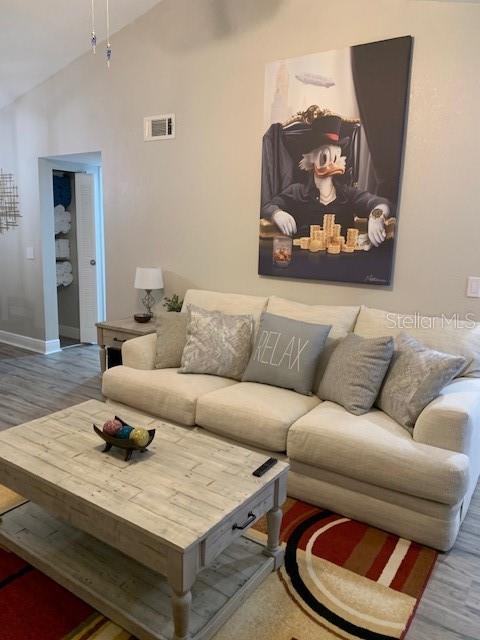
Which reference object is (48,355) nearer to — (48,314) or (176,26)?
(48,314)

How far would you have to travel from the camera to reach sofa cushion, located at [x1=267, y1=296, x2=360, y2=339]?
3.08 metres

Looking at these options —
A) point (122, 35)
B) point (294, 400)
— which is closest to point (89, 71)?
point (122, 35)

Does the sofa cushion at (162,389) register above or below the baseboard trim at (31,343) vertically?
above

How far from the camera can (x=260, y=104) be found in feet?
11.6

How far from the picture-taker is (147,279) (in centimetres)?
410

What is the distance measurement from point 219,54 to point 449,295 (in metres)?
2.47

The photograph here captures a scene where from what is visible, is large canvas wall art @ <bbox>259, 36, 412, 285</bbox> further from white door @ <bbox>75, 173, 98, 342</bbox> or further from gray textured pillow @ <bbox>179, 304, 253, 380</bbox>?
white door @ <bbox>75, 173, 98, 342</bbox>

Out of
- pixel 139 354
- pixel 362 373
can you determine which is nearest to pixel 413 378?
pixel 362 373

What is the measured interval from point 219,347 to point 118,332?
3.72ft

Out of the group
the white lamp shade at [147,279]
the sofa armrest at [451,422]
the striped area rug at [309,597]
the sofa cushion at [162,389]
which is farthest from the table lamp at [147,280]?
the sofa armrest at [451,422]

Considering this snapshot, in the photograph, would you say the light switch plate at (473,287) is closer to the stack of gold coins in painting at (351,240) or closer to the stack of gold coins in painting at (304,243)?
the stack of gold coins in painting at (351,240)

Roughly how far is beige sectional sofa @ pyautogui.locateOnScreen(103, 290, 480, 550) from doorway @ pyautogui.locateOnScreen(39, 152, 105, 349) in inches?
104

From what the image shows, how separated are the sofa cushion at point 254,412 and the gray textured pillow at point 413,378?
454mm

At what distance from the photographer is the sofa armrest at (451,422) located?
2.19 m
